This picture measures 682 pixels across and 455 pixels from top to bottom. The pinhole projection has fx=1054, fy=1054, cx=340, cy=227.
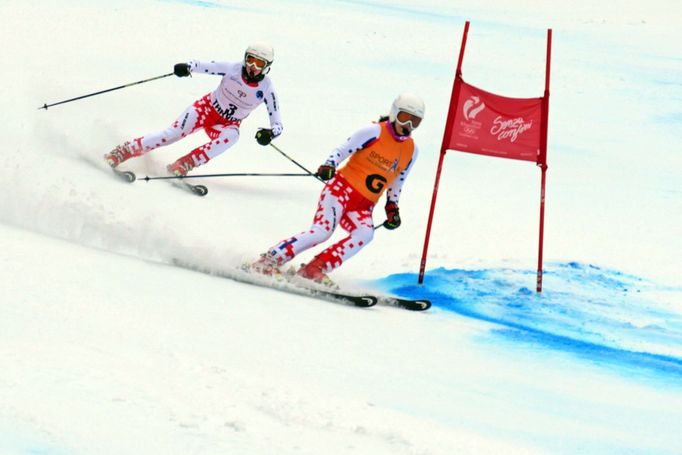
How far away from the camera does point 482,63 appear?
17.5 metres

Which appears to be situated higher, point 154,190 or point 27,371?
point 154,190

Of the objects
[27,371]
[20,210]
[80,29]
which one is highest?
[80,29]

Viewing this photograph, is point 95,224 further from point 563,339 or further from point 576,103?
point 576,103

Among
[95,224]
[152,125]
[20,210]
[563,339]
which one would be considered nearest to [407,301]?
[563,339]

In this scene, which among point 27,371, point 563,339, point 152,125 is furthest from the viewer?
point 152,125

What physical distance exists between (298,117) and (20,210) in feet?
19.6

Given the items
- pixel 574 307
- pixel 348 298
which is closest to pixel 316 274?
pixel 348 298

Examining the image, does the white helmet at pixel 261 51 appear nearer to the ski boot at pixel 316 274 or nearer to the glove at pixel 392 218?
the glove at pixel 392 218

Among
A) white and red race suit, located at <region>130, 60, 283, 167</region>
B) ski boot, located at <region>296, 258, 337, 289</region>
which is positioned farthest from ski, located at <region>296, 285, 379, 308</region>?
white and red race suit, located at <region>130, 60, 283, 167</region>

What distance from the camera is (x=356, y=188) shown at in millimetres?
6473

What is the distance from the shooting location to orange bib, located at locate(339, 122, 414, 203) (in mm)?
6453

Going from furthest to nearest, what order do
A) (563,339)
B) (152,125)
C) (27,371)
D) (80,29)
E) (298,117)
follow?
(80,29) < (298,117) < (152,125) < (563,339) < (27,371)

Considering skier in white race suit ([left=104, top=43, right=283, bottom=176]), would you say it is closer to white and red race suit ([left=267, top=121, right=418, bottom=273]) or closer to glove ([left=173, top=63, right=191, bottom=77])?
glove ([left=173, top=63, right=191, bottom=77])

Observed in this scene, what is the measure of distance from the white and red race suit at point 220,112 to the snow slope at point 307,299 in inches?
16.3
